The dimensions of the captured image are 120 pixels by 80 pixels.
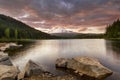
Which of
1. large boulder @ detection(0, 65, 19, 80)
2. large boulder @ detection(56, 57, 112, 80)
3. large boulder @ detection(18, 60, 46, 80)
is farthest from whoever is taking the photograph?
large boulder @ detection(56, 57, 112, 80)

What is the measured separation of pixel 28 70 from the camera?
20656mm

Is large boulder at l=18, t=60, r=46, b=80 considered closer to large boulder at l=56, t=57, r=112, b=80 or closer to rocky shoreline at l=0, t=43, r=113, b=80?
rocky shoreline at l=0, t=43, r=113, b=80

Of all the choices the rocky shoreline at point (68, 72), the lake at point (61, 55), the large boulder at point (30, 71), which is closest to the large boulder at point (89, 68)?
the rocky shoreline at point (68, 72)

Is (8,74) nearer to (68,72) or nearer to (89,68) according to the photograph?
(68,72)

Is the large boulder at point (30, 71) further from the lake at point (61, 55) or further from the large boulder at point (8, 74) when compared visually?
the lake at point (61, 55)

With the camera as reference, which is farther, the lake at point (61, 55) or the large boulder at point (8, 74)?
the lake at point (61, 55)

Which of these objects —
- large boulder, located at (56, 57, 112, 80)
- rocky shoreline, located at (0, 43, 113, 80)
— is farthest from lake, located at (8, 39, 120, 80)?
rocky shoreline, located at (0, 43, 113, 80)

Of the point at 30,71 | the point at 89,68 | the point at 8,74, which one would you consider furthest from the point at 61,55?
the point at 8,74

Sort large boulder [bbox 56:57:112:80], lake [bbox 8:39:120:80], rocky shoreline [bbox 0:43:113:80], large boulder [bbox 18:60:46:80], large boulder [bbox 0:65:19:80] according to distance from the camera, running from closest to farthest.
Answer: large boulder [bbox 0:65:19:80], rocky shoreline [bbox 0:43:113:80], large boulder [bbox 18:60:46:80], large boulder [bbox 56:57:112:80], lake [bbox 8:39:120:80]

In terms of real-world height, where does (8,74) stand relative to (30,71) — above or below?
above

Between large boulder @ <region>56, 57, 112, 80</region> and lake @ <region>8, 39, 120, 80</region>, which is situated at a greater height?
large boulder @ <region>56, 57, 112, 80</region>

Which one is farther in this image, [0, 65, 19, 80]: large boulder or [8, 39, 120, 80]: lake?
[8, 39, 120, 80]: lake

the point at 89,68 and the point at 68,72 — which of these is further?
the point at 68,72

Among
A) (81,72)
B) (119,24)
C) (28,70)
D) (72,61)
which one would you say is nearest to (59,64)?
(72,61)
